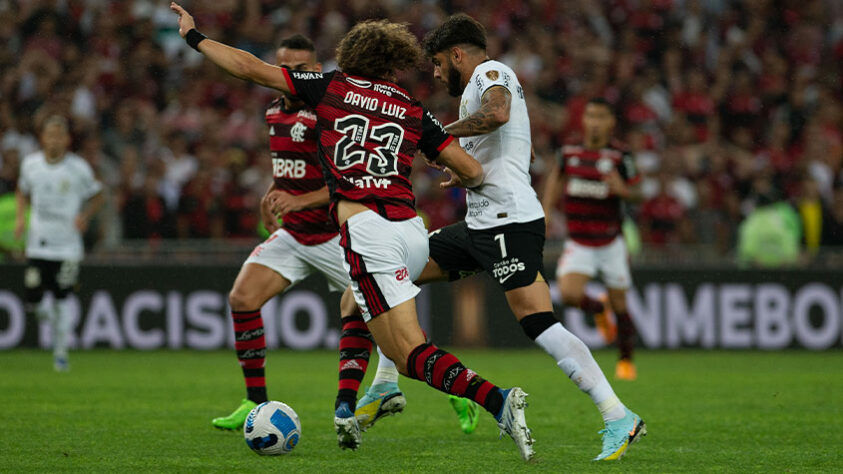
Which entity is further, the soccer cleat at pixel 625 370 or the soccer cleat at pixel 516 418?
the soccer cleat at pixel 625 370

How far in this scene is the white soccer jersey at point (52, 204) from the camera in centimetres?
1316

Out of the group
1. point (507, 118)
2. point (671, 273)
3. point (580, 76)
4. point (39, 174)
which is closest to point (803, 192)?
point (671, 273)

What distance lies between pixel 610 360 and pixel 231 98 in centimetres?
793

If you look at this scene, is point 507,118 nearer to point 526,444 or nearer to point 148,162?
point 526,444

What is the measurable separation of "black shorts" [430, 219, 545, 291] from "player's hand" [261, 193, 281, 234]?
1.38 meters

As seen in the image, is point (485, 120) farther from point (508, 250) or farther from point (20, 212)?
point (20, 212)

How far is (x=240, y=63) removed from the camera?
5.95 metres

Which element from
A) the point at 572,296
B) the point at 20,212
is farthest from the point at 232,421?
the point at 20,212

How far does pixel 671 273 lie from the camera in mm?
15539

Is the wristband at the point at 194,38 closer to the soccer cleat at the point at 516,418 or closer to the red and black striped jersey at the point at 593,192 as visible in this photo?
the soccer cleat at the point at 516,418

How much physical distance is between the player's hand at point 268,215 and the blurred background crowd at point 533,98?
822 cm

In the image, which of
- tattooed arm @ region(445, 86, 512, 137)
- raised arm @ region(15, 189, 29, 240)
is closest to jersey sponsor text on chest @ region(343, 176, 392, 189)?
tattooed arm @ region(445, 86, 512, 137)

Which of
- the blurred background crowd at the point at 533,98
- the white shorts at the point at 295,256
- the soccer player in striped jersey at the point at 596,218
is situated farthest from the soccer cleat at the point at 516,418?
the blurred background crowd at the point at 533,98

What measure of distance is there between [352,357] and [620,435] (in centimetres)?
173
